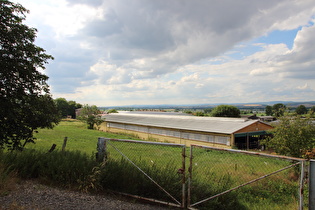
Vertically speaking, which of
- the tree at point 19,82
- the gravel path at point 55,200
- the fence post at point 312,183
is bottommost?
the gravel path at point 55,200

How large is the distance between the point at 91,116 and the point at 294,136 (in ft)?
137

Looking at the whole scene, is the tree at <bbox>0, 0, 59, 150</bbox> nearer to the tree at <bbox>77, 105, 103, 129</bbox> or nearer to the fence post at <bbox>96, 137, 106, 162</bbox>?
the fence post at <bbox>96, 137, 106, 162</bbox>

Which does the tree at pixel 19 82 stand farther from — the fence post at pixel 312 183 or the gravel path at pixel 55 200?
the fence post at pixel 312 183

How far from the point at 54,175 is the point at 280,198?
7.68 m

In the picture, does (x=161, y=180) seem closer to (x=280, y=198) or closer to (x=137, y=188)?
(x=137, y=188)

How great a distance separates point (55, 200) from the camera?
15.6 ft

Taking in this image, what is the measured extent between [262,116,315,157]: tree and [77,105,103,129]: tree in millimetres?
40469

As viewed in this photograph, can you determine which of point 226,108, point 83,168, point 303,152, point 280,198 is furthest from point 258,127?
point 226,108

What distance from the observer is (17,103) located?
269 inches

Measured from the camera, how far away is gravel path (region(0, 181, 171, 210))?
14.5 feet

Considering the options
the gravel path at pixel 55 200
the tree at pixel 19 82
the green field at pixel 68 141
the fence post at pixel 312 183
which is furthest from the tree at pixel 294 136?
the tree at pixel 19 82

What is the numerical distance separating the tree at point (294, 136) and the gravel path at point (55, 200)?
379 inches

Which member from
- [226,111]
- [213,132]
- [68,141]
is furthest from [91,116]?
[226,111]

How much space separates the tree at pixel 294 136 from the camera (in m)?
11.6
